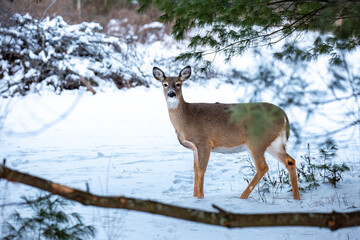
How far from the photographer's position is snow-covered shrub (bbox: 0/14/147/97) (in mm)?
13117

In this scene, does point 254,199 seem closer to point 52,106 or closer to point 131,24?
point 52,106

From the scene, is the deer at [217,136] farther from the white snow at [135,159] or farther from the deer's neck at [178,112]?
the white snow at [135,159]

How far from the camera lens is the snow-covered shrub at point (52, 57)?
13.1m

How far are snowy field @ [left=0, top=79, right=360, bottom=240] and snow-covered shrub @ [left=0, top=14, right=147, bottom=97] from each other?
2.04 feet

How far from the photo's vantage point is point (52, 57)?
44.4ft

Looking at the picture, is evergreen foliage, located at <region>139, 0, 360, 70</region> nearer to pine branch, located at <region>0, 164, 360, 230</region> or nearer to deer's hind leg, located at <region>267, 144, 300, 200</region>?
deer's hind leg, located at <region>267, 144, 300, 200</region>

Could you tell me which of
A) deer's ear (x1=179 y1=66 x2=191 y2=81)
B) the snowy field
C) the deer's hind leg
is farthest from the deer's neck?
the deer's hind leg

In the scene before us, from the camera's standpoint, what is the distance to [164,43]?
18.4m

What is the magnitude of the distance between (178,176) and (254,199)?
1.57 metres

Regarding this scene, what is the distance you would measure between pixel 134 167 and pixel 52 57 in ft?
26.0

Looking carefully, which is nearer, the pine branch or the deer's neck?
the pine branch

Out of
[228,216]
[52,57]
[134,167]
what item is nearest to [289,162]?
[134,167]

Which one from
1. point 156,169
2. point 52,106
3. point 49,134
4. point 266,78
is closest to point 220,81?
point 52,106

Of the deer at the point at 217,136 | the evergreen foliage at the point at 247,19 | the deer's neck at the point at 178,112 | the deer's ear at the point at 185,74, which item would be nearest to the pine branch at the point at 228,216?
the evergreen foliage at the point at 247,19
